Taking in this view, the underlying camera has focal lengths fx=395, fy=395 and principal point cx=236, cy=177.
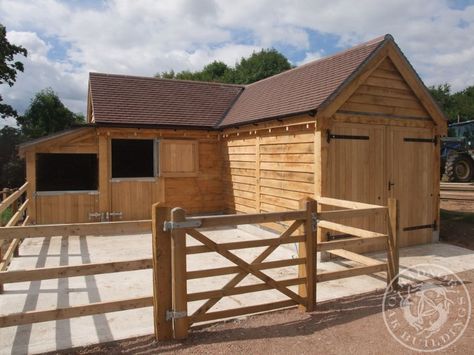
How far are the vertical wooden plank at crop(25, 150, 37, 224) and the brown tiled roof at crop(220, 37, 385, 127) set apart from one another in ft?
16.8

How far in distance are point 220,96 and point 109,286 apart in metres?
8.94

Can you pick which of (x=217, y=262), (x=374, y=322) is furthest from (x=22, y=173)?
(x=374, y=322)

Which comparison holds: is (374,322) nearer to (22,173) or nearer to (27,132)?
(22,173)

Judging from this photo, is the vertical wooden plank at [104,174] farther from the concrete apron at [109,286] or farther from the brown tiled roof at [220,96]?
the concrete apron at [109,286]

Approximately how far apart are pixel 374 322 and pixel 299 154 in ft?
13.7

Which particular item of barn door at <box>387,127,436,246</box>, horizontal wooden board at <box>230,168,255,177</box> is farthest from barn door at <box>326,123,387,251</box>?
horizontal wooden board at <box>230,168,255,177</box>

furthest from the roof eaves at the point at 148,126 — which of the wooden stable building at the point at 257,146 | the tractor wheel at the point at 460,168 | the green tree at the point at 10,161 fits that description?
the green tree at the point at 10,161

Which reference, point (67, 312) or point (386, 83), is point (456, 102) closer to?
point (386, 83)

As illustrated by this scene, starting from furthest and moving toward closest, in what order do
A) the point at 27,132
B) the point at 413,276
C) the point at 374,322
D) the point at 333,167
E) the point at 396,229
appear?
the point at 27,132 → the point at 333,167 → the point at 413,276 → the point at 396,229 → the point at 374,322

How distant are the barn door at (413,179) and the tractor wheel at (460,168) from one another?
13019mm

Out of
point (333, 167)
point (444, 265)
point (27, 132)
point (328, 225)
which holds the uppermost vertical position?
point (27, 132)

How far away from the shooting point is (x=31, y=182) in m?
10.1

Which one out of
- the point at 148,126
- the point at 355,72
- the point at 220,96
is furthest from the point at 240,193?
the point at 355,72

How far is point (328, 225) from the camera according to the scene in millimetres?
6613
